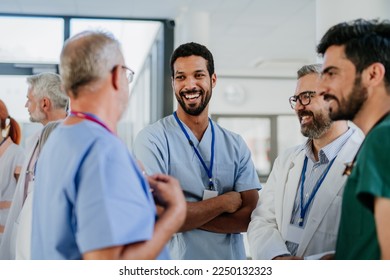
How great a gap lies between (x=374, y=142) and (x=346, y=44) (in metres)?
0.33

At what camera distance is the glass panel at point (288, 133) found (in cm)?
734

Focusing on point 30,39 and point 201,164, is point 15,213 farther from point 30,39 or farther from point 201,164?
point 30,39

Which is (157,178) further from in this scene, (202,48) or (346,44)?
(202,48)

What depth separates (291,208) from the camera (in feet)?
4.72

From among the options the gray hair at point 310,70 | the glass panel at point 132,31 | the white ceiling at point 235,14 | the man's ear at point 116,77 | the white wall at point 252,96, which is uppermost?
the white ceiling at point 235,14

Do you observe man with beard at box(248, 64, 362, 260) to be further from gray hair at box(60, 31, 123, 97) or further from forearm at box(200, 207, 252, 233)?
gray hair at box(60, 31, 123, 97)

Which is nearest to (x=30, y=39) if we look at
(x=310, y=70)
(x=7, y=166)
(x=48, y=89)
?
(x=7, y=166)

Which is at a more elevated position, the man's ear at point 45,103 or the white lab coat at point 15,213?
the man's ear at point 45,103

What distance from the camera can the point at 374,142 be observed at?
2.98 feet

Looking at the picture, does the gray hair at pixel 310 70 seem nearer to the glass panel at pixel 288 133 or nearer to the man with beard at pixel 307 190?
the man with beard at pixel 307 190

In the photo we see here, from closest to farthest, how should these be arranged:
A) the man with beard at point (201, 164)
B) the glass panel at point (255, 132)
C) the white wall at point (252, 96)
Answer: the man with beard at point (201, 164) < the glass panel at point (255, 132) < the white wall at point (252, 96)

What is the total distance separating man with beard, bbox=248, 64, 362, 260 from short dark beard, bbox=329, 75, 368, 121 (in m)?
0.32

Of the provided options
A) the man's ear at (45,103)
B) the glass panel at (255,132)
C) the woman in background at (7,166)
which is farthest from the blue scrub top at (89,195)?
the glass panel at (255,132)

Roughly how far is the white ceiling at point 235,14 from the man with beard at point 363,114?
275cm
